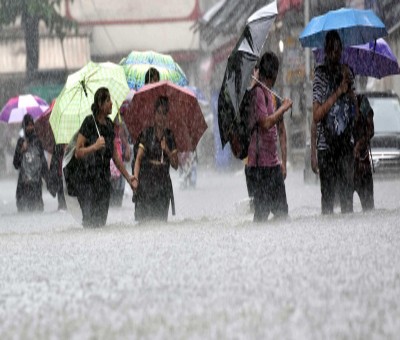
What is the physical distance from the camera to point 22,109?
73.0 ft

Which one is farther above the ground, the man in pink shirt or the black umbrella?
the black umbrella

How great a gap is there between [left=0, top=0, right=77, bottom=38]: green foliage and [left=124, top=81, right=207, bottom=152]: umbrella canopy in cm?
2874

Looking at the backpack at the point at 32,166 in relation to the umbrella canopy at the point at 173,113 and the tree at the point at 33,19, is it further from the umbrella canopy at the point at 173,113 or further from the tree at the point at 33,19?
the tree at the point at 33,19

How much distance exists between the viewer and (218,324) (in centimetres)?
560

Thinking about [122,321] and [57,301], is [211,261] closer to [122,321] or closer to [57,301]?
[57,301]

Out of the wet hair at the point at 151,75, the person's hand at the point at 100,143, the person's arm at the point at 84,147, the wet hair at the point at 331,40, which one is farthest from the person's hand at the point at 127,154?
the wet hair at the point at 331,40

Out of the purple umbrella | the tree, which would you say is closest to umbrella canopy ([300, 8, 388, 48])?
the purple umbrella

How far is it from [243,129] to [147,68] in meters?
5.72

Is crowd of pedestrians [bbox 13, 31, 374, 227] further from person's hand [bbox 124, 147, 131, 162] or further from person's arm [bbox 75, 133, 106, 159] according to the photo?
person's hand [bbox 124, 147, 131, 162]

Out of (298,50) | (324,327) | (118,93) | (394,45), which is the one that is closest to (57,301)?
(324,327)

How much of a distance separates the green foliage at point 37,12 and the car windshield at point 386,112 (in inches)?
749

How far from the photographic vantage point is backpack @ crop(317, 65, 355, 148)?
11453mm

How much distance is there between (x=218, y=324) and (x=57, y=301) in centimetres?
131

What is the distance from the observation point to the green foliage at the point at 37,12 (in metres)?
41.6
